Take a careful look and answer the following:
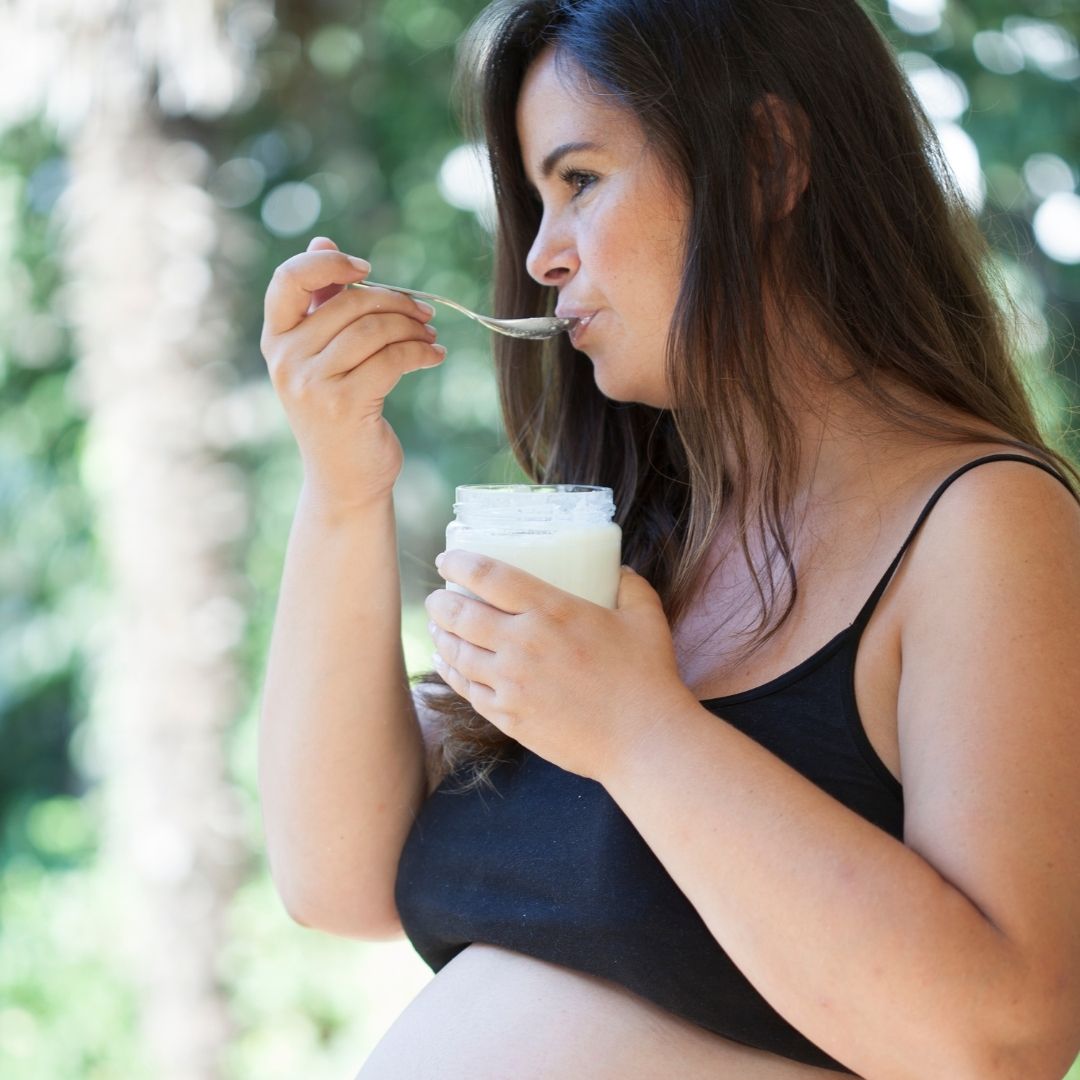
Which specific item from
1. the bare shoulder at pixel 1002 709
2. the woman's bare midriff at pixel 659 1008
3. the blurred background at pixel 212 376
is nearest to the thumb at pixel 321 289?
the woman's bare midriff at pixel 659 1008

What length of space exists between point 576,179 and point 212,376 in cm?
247

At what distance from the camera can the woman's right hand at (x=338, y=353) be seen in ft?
4.49

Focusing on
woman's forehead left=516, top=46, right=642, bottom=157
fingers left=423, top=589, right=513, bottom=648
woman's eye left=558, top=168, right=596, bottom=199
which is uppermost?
woman's forehead left=516, top=46, right=642, bottom=157

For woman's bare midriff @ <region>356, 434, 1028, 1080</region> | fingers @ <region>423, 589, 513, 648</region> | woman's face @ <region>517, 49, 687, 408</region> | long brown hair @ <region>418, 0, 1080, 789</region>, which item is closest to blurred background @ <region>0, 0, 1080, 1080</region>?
long brown hair @ <region>418, 0, 1080, 789</region>

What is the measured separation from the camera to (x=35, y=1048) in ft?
13.5

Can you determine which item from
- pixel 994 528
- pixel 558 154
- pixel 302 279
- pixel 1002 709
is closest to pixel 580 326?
pixel 558 154

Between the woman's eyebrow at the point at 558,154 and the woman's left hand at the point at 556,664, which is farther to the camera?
the woman's eyebrow at the point at 558,154

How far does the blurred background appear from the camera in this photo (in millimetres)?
3557

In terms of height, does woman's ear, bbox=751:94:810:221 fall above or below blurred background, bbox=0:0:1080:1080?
above

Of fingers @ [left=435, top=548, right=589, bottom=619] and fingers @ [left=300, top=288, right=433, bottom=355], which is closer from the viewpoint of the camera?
fingers @ [left=435, top=548, right=589, bottom=619]

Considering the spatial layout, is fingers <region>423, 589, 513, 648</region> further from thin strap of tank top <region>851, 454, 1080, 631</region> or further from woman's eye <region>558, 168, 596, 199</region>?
woman's eye <region>558, 168, 596, 199</region>

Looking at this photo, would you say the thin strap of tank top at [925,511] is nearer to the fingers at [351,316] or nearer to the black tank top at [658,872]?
the black tank top at [658,872]

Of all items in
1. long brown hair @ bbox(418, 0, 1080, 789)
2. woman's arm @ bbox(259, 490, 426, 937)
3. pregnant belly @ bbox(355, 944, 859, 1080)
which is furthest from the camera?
woman's arm @ bbox(259, 490, 426, 937)

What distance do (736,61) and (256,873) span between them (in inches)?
125
